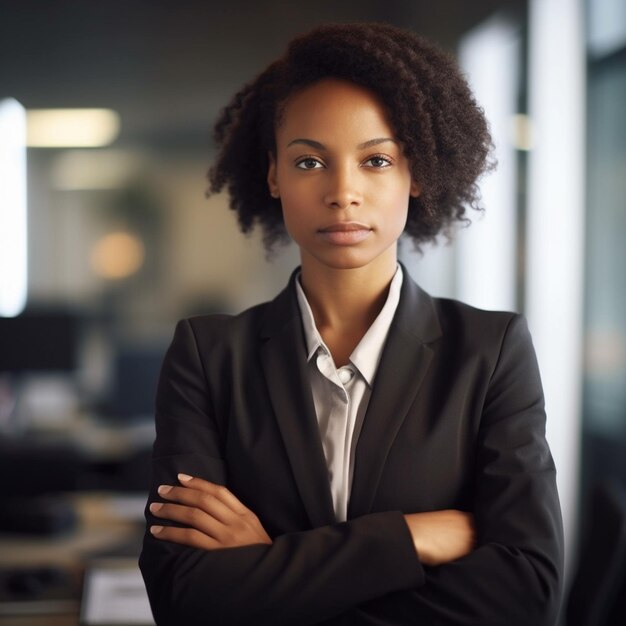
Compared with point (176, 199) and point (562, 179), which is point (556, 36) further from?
point (176, 199)

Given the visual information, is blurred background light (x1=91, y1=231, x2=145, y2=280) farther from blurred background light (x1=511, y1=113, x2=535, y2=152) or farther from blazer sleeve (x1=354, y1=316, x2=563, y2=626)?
blazer sleeve (x1=354, y1=316, x2=563, y2=626)

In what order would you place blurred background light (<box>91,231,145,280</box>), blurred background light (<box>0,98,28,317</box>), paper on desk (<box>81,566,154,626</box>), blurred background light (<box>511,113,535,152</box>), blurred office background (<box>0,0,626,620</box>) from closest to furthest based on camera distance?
1. paper on desk (<box>81,566,154,626</box>)
2. blurred office background (<box>0,0,626,620</box>)
3. blurred background light (<box>511,113,535,152</box>)
4. blurred background light (<box>0,98,28,317</box>)
5. blurred background light (<box>91,231,145,280</box>)

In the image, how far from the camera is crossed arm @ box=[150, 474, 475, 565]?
4.39 feet

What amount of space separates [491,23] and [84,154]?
3335mm

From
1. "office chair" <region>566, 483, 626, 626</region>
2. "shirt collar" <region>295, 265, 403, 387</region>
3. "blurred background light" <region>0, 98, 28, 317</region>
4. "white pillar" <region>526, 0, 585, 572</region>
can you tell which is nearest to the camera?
"shirt collar" <region>295, 265, 403, 387</region>

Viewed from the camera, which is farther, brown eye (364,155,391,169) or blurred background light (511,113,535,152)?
blurred background light (511,113,535,152)

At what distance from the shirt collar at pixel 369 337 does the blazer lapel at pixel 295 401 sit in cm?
2

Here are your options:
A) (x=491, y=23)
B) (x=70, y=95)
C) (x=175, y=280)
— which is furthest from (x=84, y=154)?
(x=491, y=23)

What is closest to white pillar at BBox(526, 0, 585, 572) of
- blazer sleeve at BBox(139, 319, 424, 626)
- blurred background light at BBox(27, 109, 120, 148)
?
blurred background light at BBox(27, 109, 120, 148)

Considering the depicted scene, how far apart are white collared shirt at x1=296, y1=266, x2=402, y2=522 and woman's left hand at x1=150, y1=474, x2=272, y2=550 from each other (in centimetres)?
13

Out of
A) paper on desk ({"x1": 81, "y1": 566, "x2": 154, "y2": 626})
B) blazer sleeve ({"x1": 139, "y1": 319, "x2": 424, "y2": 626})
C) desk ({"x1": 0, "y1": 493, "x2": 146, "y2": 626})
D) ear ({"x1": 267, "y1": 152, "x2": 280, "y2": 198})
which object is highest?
ear ({"x1": 267, "y1": 152, "x2": 280, "y2": 198})

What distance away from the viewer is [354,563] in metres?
1.31

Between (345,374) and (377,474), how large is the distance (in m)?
0.17

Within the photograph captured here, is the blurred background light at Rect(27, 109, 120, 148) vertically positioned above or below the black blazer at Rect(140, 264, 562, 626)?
above
